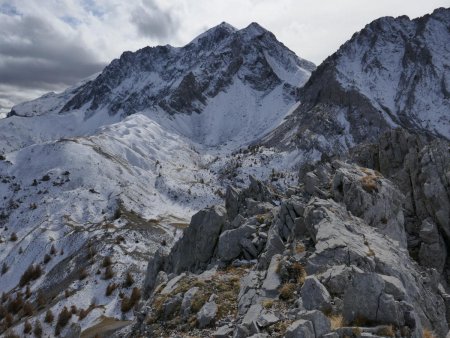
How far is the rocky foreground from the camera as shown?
1548cm

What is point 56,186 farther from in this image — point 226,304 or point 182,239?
point 226,304

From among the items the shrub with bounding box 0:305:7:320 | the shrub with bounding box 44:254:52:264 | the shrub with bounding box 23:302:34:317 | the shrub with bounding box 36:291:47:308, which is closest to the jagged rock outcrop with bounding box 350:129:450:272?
the shrub with bounding box 36:291:47:308

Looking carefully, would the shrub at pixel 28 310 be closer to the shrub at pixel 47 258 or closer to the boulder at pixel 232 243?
the shrub at pixel 47 258

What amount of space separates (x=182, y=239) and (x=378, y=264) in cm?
2604

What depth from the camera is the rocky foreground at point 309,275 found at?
50.8 feet

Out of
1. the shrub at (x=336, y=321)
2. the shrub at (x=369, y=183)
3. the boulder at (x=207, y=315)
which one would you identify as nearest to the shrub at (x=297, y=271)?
the boulder at (x=207, y=315)

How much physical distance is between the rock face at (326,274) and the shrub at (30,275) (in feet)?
169

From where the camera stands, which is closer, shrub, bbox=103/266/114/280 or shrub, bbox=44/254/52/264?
shrub, bbox=103/266/114/280

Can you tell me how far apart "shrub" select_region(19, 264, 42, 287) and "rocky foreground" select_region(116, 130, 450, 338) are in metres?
40.3

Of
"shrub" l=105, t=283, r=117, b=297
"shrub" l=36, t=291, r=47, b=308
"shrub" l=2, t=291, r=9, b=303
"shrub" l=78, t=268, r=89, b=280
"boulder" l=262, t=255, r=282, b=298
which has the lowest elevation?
"shrub" l=2, t=291, r=9, b=303

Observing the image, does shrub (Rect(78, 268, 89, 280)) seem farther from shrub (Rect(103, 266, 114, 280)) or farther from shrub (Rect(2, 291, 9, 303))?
shrub (Rect(2, 291, 9, 303))

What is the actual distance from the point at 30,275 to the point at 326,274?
71607 millimetres

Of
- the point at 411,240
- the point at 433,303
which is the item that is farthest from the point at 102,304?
the point at 433,303

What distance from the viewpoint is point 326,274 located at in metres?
18.8
